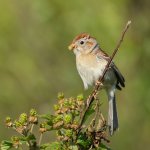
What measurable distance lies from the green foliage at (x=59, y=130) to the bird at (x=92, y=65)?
2.31 metres

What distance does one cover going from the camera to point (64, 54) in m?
10.3

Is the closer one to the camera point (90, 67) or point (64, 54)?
point (90, 67)

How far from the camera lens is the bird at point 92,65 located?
18.8 feet

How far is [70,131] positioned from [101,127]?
37cm

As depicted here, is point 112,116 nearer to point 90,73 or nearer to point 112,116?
point 112,116

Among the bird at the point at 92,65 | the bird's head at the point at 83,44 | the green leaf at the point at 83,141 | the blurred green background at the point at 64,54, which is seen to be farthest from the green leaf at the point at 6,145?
the blurred green background at the point at 64,54

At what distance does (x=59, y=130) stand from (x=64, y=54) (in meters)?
7.03

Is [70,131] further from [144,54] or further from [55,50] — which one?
[55,50]

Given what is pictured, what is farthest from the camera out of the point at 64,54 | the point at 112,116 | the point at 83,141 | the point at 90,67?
the point at 64,54

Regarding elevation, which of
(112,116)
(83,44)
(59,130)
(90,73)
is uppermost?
(83,44)

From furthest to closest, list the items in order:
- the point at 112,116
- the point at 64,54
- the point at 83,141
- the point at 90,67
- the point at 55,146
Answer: the point at 64,54
the point at 90,67
the point at 112,116
the point at 83,141
the point at 55,146

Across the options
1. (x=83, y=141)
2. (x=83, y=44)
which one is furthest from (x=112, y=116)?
(x=83, y=141)

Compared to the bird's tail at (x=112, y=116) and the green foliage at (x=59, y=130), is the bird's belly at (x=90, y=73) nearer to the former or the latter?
the bird's tail at (x=112, y=116)

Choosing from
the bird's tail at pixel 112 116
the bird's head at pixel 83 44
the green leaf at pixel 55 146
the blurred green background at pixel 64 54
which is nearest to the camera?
the green leaf at pixel 55 146
